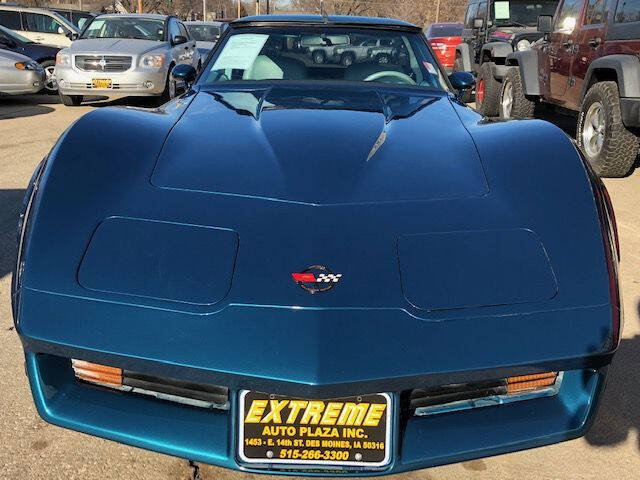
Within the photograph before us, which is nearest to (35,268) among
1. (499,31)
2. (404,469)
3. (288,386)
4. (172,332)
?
(172,332)

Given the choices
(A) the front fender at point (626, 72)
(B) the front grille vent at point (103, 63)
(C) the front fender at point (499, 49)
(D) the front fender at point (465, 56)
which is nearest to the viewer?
(A) the front fender at point (626, 72)

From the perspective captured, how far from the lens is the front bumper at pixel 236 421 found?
5.41 ft

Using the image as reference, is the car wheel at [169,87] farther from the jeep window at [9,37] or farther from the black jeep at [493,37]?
the black jeep at [493,37]

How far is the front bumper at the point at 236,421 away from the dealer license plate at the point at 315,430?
3cm

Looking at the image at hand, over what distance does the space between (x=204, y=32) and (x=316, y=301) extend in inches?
629

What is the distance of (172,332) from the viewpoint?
164cm

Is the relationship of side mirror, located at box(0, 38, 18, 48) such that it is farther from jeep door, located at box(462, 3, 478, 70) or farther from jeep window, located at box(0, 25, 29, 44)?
jeep door, located at box(462, 3, 478, 70)

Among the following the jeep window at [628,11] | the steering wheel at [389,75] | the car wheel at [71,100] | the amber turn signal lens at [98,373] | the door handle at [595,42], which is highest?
the jeep window at [628,11]

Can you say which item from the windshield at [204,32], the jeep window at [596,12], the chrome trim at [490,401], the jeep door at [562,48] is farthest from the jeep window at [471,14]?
the chrome trim at [490,401]

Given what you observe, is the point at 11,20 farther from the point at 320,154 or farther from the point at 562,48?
the point at 320,154

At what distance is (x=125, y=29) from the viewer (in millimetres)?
11195

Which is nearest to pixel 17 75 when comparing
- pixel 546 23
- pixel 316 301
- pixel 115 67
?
pixel 115 67

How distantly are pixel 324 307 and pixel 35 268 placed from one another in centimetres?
79

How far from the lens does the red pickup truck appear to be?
562 centimetres
